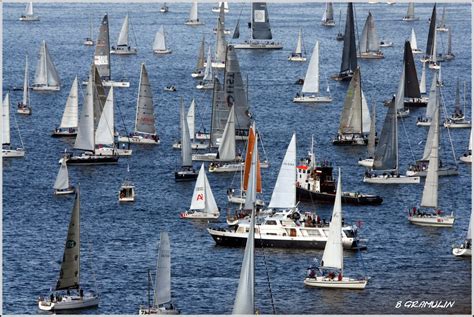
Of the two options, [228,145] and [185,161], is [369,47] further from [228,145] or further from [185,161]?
[185,161]

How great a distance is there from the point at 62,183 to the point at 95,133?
1477cm

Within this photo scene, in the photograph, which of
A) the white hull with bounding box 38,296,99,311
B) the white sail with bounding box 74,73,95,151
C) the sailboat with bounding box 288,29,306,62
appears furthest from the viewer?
the sailboat with bounding box 288,29,306,62

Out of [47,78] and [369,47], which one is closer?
[47,78]

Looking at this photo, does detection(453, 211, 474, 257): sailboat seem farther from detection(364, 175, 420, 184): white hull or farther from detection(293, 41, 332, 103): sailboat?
detection(293, 41, 332, 103): sailboat

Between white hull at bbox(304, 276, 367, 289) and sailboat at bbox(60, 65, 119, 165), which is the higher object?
sailboat at bbox(60, 65, 119, 165)

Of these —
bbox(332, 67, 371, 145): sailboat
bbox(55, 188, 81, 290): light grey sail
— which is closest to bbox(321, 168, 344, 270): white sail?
bbox(55, 188, 81, 290): light grey sail

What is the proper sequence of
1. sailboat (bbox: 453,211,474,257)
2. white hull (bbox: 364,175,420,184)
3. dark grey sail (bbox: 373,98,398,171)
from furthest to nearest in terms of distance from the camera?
dark grey sail (bbox: 373,98,398,171) → white hull (bbox: 364,175,420,184) → sailboat (bbox: 453,211,474,257)

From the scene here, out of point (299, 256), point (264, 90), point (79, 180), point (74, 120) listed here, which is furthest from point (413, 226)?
point (264, 90)

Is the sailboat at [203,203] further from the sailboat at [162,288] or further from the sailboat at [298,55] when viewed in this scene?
the sailboat at [298,55]

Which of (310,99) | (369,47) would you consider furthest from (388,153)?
(369,47)

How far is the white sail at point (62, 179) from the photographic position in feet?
390

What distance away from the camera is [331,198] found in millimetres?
115188

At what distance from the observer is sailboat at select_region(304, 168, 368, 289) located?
93.0 m

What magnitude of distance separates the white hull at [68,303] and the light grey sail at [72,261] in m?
0.78
